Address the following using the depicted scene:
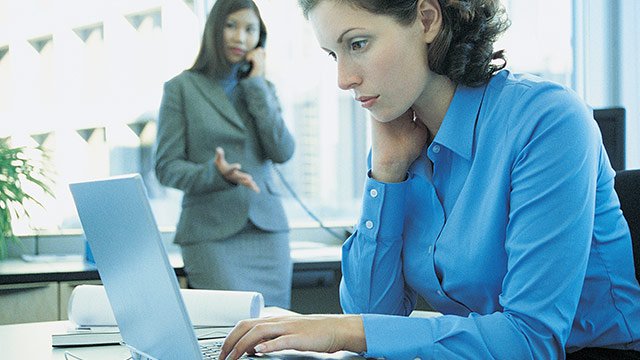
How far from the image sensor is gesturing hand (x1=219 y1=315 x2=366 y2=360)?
1.11 metres

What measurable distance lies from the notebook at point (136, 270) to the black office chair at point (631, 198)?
57 cm

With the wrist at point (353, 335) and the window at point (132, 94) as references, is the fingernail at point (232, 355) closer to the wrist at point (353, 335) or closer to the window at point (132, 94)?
the wrist at point (353, 335)

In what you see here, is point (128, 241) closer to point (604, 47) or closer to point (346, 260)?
point (346, 260)

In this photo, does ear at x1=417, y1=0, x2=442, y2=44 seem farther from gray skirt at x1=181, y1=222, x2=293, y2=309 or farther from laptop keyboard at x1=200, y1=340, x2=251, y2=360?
gray skirt at x1=181, y1=222, x2=293, y2=309

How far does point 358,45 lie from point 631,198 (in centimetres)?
56

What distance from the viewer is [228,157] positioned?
299 centimetres

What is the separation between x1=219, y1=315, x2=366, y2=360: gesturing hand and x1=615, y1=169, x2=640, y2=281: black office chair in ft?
1.87

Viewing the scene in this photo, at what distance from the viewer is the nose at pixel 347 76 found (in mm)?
1336

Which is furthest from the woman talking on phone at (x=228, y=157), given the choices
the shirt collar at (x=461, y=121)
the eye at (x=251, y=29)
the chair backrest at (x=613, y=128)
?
the shirt collar at (x=461, y=121)

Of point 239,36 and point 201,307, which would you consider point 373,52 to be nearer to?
point 201,307

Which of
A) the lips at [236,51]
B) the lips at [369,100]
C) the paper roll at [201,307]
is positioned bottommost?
the paper roll at [201,307]

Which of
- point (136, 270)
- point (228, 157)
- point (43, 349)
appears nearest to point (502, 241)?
point (136, 270)

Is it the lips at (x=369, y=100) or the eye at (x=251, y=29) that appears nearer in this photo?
the lips at (x=369, y=100)

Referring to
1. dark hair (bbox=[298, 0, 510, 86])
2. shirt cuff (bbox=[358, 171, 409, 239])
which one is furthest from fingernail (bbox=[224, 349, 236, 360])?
dark hair (bbox=[298, 0, 510, 86])
